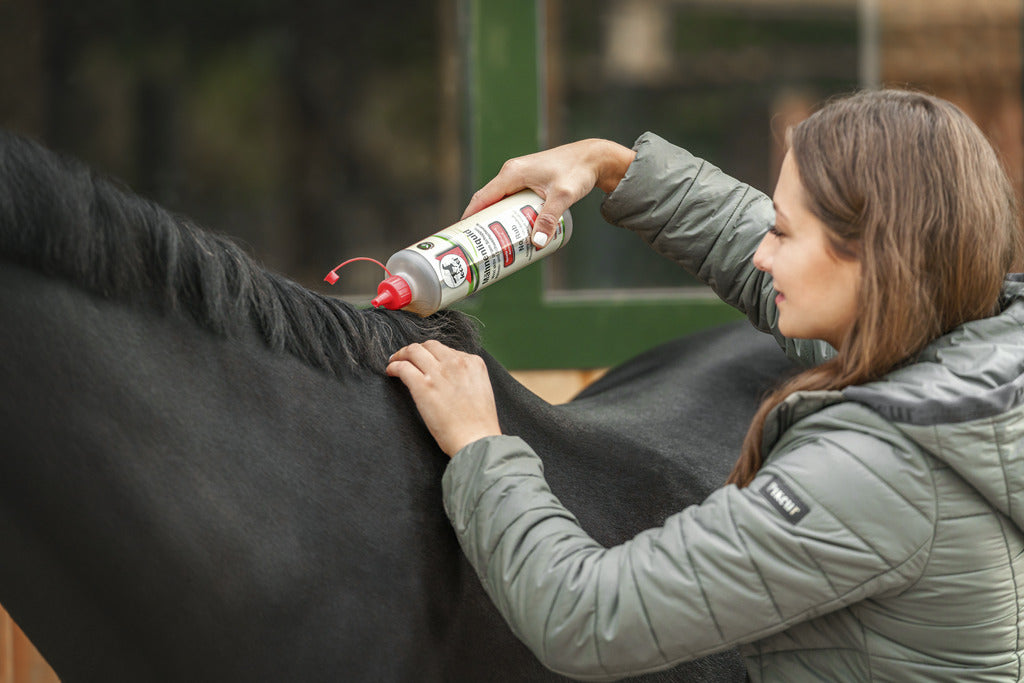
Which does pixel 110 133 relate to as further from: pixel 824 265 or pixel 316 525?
pixel 824 265

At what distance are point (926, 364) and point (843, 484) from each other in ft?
0.46

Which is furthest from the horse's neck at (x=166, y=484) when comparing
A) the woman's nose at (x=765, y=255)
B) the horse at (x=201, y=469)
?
the woman's nose at (x=765, y=255)

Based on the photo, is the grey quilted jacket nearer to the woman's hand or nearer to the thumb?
the woman's hand

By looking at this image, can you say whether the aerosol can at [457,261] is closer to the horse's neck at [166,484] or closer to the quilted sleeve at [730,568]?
the horse's neck at [166,484]

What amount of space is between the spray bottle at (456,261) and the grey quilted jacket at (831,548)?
0.21 meters

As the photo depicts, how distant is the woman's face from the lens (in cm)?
85

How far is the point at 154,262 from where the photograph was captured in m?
0.84

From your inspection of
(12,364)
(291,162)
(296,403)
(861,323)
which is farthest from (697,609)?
(291,162)

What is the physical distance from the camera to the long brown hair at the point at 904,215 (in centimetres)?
81

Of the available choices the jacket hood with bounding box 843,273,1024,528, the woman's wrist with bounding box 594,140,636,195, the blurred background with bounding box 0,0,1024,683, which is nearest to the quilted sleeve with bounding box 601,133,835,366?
→ the woman's wrist with bounding box 594,140,636,195

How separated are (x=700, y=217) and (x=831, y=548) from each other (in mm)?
569

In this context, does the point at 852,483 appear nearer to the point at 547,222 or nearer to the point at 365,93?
the point at 547,222

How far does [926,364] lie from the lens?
826 millimetres

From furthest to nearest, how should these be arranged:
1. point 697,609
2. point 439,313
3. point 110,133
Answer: point 110,133
point 439,313
point 697,609
